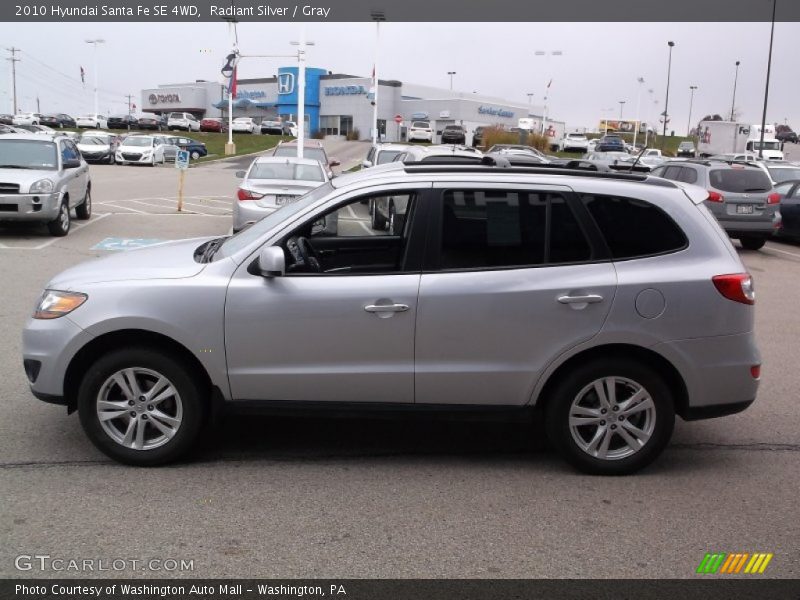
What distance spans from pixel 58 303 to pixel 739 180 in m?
14.9

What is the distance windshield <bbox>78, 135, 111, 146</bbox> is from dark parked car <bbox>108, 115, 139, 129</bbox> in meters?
30.4

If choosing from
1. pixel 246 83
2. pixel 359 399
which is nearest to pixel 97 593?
pixel 359 399

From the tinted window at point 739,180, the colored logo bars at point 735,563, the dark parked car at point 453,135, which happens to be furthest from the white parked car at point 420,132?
the colored logo bars at point 735,563

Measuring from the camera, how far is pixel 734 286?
4.89 metres

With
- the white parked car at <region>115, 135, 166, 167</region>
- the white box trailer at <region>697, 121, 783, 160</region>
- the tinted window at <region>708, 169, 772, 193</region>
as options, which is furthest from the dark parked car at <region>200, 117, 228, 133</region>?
the tinted window at <region>708, 169, 772, 193</region>

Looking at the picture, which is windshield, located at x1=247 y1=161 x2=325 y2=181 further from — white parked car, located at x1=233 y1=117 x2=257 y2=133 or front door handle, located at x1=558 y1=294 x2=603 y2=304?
white parked car, located at x1=233 y1=117 x2=257 y2=133

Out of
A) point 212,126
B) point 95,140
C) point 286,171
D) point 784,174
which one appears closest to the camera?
point 286,171

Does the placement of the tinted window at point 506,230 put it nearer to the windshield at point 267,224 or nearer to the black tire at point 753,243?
the windshield at point 267,224

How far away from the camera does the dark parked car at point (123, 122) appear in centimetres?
6938

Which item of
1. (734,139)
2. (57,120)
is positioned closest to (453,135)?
(734,139)

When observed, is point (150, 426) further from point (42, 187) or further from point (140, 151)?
point (140, 151)

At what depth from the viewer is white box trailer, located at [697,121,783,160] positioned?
55.3 m

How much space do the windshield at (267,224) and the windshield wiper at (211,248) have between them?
7 cm

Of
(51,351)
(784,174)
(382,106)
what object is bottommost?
(51,351)
